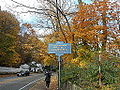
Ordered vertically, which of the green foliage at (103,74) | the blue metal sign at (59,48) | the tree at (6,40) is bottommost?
the green foliage at (103,74)

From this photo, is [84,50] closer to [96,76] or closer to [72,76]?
[72,76]

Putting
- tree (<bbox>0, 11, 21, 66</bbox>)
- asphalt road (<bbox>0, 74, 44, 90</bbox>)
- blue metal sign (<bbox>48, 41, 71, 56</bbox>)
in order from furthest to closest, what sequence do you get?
tree (<bbox>0, 11, 21, 66</bbox>) → asphalt road (<bbox>0, 74, 44, 90</bbox>) → blue metal sign (<bbox>48, 41, 71, 56</bbox>)

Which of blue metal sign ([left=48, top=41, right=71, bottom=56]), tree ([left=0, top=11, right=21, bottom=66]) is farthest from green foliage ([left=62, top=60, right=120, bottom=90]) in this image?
tree ([left=0, top=11, right=21, bottom=66])

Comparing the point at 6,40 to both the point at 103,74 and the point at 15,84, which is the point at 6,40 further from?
the point at 103,74

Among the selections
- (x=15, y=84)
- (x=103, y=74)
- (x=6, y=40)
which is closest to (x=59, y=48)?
(x=103, y=74)

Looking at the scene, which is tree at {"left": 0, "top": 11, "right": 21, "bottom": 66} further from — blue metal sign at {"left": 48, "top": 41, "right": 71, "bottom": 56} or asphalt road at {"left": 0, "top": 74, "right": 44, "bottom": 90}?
blue metal sign at {"left": 48, "top": 41, "right": 71, "bottom": 56}

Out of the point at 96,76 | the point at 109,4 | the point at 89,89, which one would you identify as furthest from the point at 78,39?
the point at 89,89

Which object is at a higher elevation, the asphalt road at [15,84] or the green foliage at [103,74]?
the green foliage at [103,74]

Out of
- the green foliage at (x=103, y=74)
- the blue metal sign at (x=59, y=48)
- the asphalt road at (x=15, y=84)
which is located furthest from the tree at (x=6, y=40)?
the green foliage at (x=103, y=74)

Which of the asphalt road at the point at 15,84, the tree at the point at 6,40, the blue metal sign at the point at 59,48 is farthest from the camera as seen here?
the tree at the point at 6,40

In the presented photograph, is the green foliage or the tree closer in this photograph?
the green foliage

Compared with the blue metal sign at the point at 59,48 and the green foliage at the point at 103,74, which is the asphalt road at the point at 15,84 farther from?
the green foliage at the point at 103,74

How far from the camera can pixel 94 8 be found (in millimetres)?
12523

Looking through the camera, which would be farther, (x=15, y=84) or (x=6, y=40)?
(x=6, y=40)
